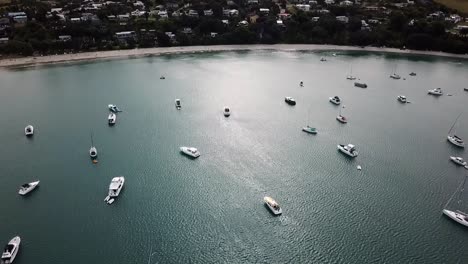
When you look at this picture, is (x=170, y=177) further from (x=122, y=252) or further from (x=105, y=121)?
(x=105, y=121)

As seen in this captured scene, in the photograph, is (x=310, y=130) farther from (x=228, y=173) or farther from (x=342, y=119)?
(x=228, y=173)

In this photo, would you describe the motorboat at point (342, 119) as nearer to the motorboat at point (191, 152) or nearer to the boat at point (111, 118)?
the motorboat at point (191, 152)

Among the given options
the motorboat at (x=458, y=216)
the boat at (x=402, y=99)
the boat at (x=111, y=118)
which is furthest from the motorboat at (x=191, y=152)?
the boat at (x=402, y=99)

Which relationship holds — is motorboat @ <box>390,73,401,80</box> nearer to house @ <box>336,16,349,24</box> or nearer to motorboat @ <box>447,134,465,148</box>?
motorboat @ <box>447,134,465,148</box>

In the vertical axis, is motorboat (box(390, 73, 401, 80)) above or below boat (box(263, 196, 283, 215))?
below

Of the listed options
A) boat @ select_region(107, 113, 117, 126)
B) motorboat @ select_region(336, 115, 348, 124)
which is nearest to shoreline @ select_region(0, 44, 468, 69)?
boat @ select_region(107, 113, 117, 126)

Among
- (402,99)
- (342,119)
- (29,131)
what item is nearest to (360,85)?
(402,99)
